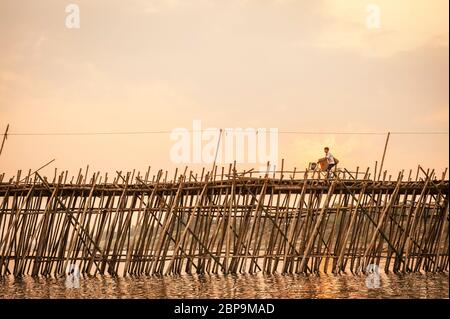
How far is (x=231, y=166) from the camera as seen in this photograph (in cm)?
1554

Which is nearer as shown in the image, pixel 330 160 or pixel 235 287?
pixel 235 287

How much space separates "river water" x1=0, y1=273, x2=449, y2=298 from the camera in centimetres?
1268

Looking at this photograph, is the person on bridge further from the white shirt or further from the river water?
the river water

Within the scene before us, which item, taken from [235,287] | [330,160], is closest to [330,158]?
[330,160]

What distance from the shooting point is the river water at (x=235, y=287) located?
41.6ft

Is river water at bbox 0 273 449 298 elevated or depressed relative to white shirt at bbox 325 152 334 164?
depressed

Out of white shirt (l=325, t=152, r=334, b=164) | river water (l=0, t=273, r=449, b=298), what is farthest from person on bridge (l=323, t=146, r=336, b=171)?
river water (l=0, t=273, r=449, b=298)

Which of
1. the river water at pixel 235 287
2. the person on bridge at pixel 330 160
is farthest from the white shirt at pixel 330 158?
the river water at pixel 235 287

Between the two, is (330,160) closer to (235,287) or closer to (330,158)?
(330,158)

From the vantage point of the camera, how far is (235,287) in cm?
1363

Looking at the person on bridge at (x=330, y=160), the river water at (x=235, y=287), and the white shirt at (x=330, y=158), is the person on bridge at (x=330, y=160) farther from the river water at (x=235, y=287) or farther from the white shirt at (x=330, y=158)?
the river water at (x=235, y=287)

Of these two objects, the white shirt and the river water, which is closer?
the river water

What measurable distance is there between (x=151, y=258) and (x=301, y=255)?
3129 millimetres
